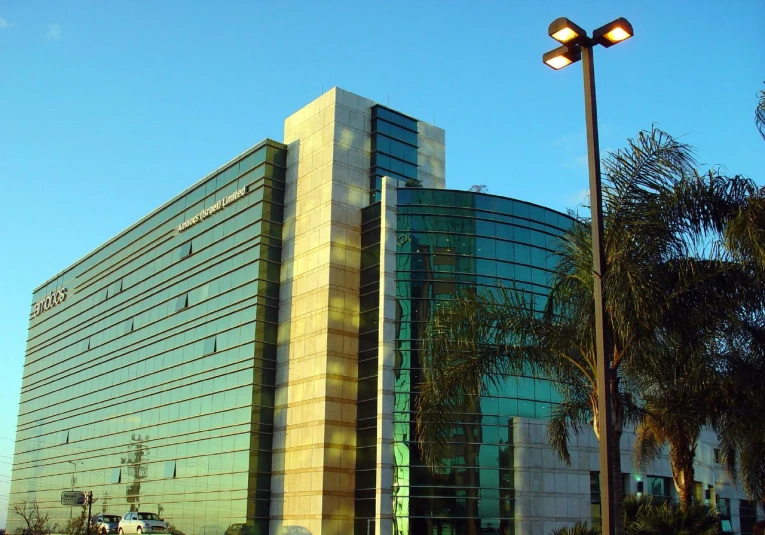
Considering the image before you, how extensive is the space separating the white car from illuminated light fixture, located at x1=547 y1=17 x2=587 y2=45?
140 ft

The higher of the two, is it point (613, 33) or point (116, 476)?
point (613, 33)

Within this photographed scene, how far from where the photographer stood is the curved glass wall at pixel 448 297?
46.0 metres

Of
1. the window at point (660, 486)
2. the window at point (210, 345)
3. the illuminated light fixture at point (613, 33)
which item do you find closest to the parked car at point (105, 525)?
the window at point (210, 345)

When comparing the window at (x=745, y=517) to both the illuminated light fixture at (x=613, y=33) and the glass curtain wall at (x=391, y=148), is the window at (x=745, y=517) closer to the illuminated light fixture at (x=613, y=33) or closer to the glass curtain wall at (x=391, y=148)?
the glass curtain wall at (x=391, y=148)

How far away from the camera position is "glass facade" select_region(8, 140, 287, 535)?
53312 mm

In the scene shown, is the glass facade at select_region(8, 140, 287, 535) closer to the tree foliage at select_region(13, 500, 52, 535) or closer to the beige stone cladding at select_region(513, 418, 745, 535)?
the tree foliage at select_region(13, 500, 52, 535)

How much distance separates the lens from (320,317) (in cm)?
5069

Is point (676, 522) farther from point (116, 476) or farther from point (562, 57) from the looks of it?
point (116, 476)

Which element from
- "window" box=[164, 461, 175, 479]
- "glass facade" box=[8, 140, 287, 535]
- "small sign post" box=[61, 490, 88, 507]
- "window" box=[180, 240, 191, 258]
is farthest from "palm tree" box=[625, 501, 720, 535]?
"small sign post" box=[61, 490, 88, 507]

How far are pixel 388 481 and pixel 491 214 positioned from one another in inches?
644

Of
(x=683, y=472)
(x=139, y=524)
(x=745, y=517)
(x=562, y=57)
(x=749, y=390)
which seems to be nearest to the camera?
(x=562, y=57)

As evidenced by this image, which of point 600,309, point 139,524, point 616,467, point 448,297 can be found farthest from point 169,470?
point 600,309

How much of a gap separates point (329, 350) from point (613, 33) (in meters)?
37.3

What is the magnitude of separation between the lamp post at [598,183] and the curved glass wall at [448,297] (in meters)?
30.4
